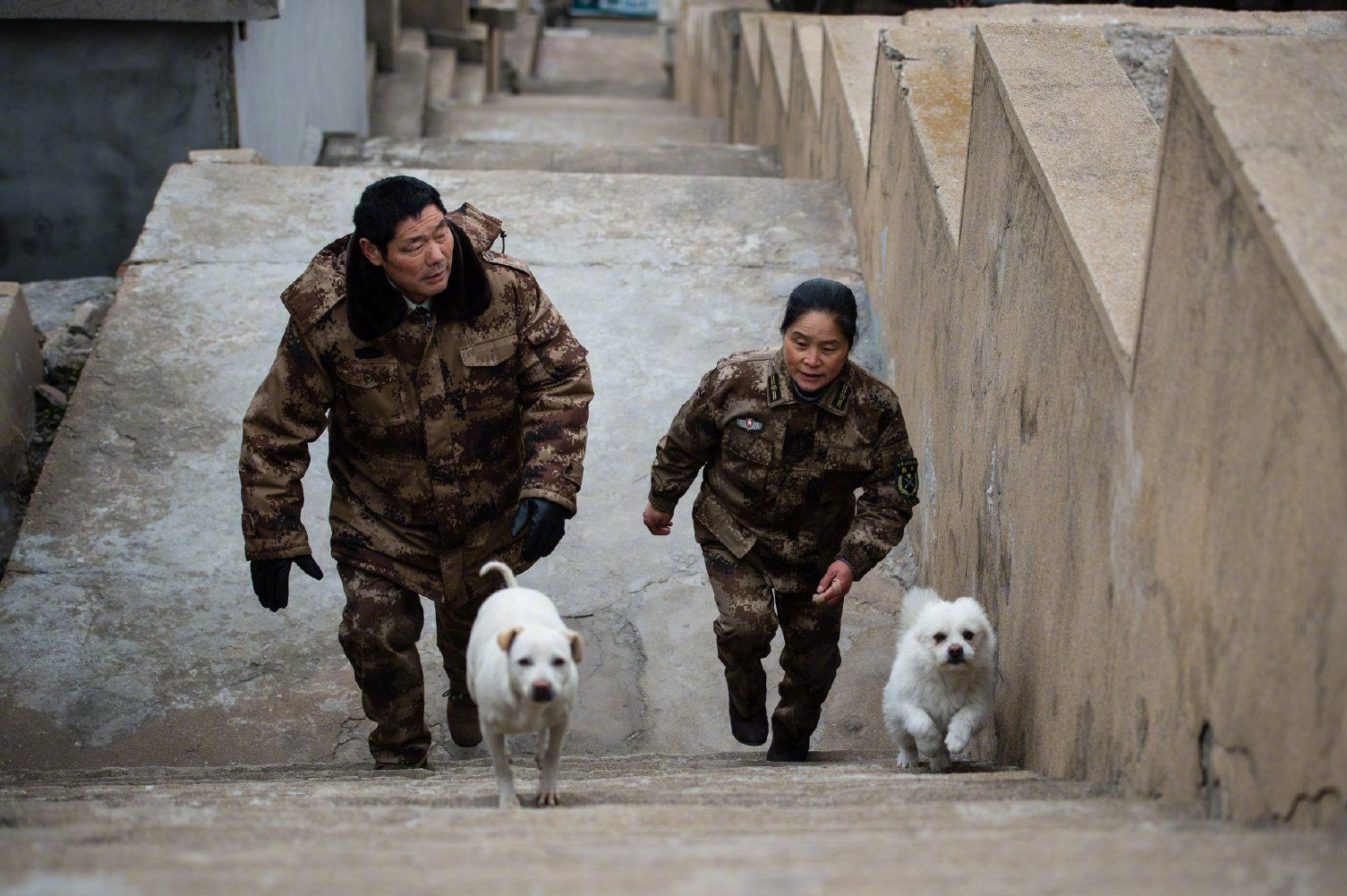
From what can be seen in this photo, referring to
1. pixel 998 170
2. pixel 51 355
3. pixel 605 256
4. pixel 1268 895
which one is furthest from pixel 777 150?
pixel 1268 895

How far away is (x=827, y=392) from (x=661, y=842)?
6.56ft

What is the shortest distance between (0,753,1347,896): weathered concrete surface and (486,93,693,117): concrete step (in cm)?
1422

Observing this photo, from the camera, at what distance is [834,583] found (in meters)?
4.27

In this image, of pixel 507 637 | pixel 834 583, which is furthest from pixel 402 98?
pixel 507 637

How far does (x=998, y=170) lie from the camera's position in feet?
15.2

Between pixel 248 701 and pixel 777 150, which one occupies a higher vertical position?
pixel 777 150

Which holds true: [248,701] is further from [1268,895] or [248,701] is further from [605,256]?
[1268,895]

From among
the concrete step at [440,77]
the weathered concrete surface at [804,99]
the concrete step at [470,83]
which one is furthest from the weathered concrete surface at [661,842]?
the concrete step at [470,83]

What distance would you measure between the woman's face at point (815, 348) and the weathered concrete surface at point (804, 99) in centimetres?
496

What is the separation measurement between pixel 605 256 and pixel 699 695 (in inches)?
116

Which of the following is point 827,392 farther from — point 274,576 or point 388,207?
point 274,576

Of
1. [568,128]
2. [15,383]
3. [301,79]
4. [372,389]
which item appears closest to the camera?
[372,389]

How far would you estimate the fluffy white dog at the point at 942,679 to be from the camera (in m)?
4.01

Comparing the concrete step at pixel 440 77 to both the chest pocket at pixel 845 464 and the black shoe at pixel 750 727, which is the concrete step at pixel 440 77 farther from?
the chest pocket at pixel 845 464
